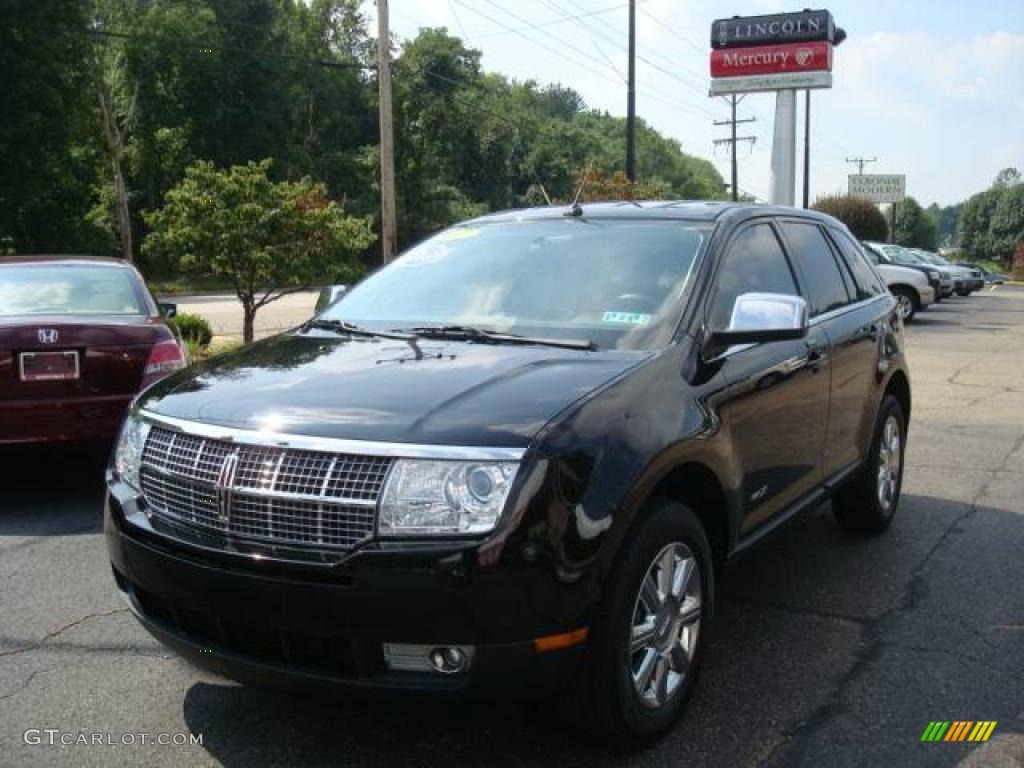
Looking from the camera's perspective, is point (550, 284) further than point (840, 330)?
No

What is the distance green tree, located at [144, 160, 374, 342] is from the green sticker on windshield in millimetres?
11402

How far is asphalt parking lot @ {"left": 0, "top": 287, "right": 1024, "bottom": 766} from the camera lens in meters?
3.08

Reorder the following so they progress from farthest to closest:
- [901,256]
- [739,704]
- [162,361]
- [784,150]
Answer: [784,150] → [901,256] → [162,361] → [739,704]

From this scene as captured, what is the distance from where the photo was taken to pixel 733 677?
3.64 m

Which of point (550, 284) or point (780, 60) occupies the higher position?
point (780, 60)

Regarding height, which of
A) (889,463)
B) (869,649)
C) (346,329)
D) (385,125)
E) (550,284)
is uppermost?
(385,125)

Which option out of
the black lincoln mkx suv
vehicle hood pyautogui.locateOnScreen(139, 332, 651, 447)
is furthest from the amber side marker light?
vehicle hood pyautogui.locateOnScreen(139, 332, 651, 447)

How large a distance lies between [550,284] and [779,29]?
30840 mm

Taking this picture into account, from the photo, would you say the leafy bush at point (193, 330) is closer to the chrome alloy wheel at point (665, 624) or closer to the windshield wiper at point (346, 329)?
the windshield wiper at point (346, 329)

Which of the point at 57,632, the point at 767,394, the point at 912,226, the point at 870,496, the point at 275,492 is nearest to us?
the point at 275,492

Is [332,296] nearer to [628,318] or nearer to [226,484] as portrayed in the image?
[628,318]

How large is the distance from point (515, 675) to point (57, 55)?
3553 centimetres

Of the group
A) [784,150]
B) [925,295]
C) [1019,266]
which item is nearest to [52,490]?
[925,295]

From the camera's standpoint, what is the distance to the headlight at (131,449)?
319cm
